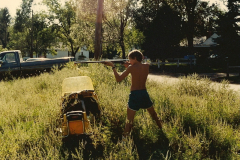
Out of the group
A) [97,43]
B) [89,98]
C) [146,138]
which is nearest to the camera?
[146,138]

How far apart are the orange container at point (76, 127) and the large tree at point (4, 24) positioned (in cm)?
7568

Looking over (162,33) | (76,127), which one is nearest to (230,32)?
(162,33)

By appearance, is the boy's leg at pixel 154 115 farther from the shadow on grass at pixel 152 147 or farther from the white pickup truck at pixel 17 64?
the white pickup truck at pixel 17 64

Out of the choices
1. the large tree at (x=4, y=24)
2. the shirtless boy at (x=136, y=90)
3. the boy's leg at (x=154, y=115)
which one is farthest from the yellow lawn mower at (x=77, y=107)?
the large tree at (x=4, y=24)

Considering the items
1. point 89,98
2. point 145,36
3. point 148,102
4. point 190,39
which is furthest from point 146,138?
point 190,39

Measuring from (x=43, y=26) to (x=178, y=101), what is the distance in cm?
5372

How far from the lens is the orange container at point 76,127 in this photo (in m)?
4.27

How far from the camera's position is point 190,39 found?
29234 millimetres

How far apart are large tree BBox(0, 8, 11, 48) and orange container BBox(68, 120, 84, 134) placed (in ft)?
248

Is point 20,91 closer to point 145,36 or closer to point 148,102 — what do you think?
point 148,102

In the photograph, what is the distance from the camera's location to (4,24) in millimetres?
72875

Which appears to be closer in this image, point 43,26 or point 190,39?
point 190,39

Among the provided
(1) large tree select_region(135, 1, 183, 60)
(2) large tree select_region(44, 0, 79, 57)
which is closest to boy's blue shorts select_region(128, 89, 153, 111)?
(1) large tree select_region(135, 1, 183, 60)

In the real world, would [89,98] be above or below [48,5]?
below
